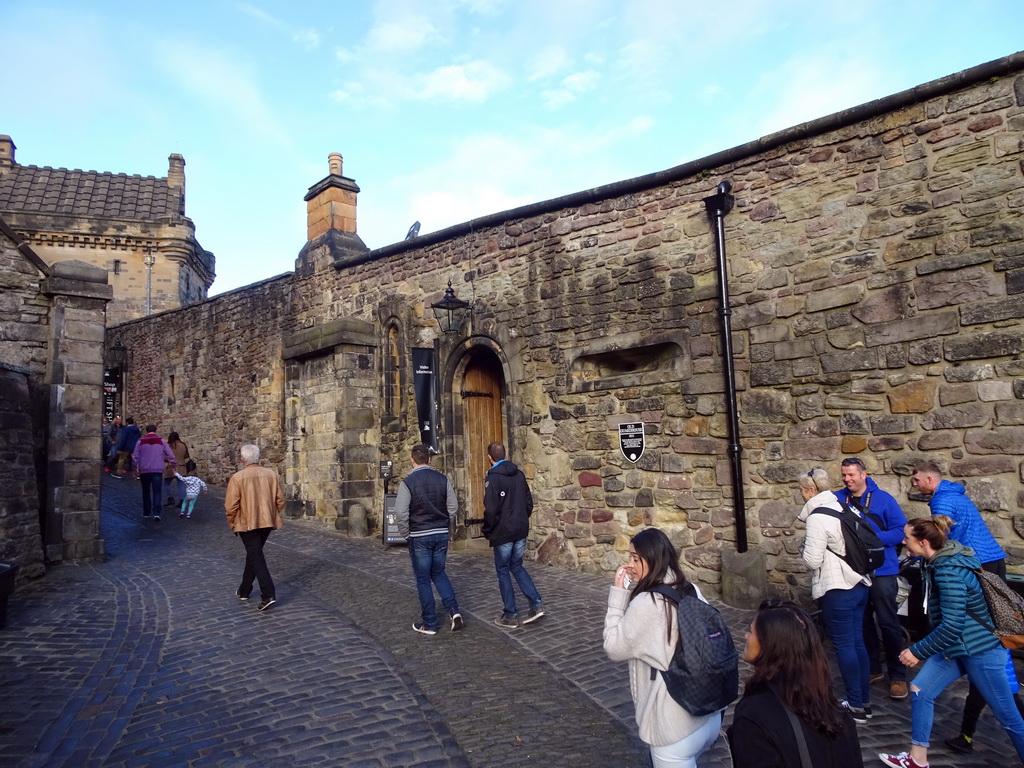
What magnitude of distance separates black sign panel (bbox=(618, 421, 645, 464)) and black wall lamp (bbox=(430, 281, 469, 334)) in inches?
120

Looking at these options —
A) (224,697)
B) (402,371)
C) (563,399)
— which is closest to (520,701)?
(224,697)

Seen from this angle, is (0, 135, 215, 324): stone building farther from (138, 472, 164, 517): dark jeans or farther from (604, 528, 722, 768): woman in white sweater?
(604, 528, 722, 768): woman in white sweater

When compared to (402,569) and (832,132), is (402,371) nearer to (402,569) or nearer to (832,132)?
(402,569)

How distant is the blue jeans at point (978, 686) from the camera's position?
341cm

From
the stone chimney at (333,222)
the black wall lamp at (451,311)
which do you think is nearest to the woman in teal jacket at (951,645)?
the black wall lamp at (451,311)

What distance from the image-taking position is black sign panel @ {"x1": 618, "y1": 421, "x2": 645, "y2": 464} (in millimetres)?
8141

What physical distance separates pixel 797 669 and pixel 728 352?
5.56 meters

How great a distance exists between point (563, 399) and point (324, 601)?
3.67 metres

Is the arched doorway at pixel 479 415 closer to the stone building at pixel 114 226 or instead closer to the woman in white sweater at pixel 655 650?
the woman in white sweater at pixel 655 650

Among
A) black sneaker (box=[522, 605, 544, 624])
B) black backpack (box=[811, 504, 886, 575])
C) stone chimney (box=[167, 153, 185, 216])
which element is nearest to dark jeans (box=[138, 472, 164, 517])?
black sneaker (box=[522, 605, 544, 624])

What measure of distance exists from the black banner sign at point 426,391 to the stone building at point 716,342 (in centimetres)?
3

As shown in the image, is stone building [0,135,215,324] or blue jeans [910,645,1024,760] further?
stone building [0,135,215,324]

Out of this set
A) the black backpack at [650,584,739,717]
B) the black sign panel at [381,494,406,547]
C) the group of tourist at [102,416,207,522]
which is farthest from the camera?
the group of tourist at [102,416,207,522]

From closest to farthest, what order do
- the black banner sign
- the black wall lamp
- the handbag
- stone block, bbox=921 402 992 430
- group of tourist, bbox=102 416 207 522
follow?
the handbag → stone block, bbox=921 402 992 430 → the black wall lamp → the black banner sign → group of tourist, bbox=102 416 207 522
